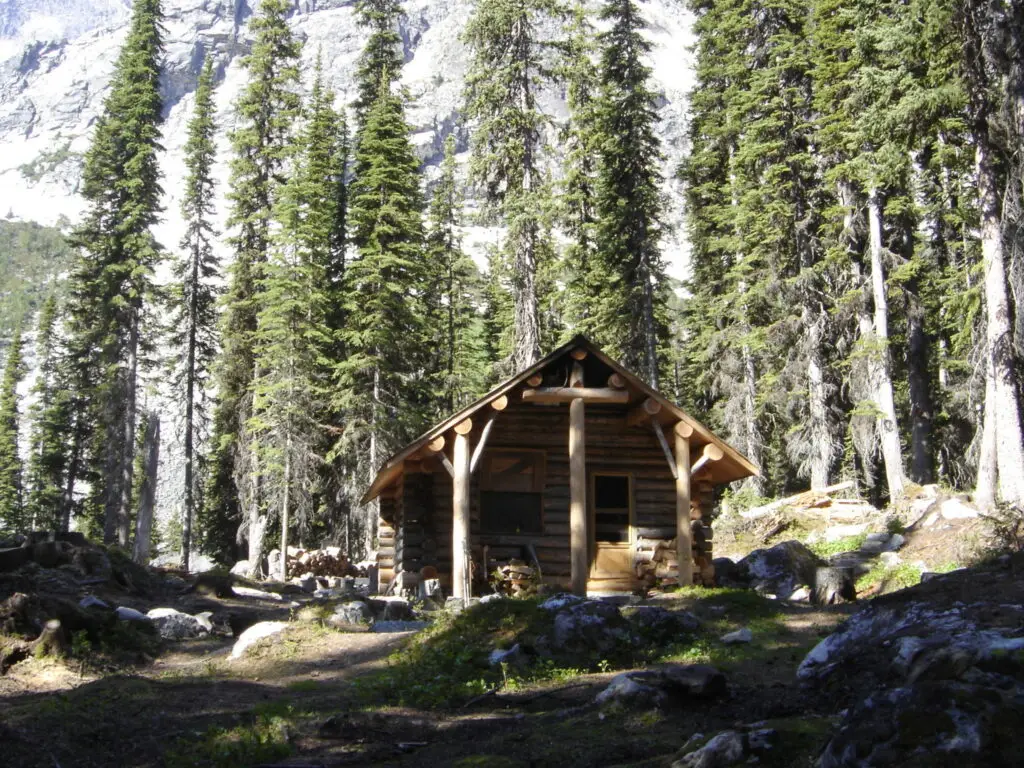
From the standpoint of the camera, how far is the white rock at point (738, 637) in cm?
1176

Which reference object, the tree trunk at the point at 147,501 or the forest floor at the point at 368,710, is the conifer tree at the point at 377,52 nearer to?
the tree trunk at the point at 147,501

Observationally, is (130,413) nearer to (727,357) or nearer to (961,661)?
(727,357)

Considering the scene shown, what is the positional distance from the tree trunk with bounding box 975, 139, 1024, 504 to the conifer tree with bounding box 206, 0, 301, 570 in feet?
79.7

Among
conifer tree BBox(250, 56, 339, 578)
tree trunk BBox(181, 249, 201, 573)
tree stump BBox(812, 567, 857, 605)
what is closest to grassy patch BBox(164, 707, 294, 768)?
tree stump BBox(812, 567, 857, 605)

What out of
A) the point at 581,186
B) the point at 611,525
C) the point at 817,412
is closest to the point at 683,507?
the point at 611,525

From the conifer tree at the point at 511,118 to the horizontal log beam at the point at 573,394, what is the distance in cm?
1235

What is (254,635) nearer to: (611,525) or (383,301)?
(611,525)

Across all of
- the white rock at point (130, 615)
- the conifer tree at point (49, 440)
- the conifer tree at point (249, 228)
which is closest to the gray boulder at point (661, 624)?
the white rock at point (130, 615)

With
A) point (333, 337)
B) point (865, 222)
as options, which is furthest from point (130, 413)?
point (865, 222)

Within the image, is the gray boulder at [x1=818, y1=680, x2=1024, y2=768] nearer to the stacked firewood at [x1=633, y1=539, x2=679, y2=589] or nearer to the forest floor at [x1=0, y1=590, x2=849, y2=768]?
the forest floor at [x1=0, y1=590, x2=849, y2=768]

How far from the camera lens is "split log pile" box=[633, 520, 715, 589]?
18531 mm

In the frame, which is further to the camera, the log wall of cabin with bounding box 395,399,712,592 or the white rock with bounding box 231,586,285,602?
the white rock with bounding box 231,586,285,602

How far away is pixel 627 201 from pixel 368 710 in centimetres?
2494

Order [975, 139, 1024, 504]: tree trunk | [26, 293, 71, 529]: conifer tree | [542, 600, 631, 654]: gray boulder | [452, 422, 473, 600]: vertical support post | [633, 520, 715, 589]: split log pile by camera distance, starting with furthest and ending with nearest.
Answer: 1. [26, 293, 71, 529]: conifer tree
2. [633, 520, 715, 589]: split log pile
3. [975, 139, 1024, 504]: tree trunk
4. [452, 422, 473, 600]: vertical support post
5. [542, 600, 631, 654]: gray boulder
